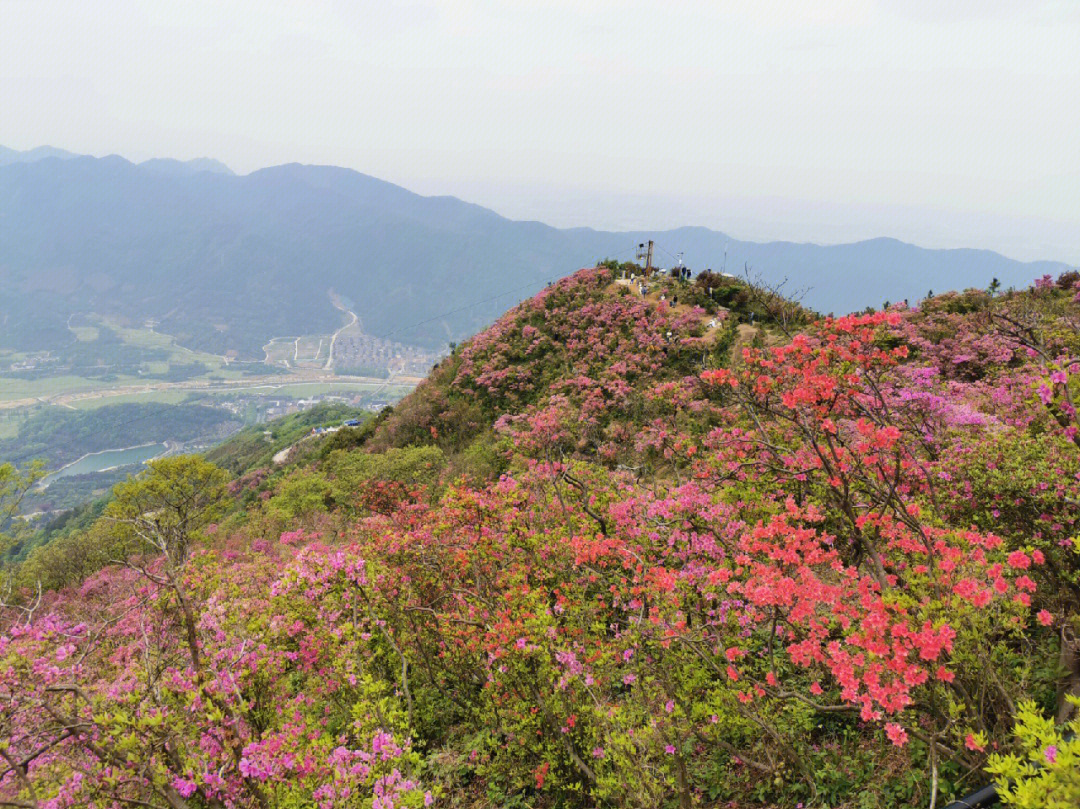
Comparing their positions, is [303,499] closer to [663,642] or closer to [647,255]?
[663,642]

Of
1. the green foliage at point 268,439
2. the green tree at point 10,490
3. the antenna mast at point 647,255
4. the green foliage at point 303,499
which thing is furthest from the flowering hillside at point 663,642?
the green foliage at point 268,439

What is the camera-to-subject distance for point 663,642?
6488mm

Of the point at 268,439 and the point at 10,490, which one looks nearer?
the point at 10,490

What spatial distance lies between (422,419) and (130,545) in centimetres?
1916

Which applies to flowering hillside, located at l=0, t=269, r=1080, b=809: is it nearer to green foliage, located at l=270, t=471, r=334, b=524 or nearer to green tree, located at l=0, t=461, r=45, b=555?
green foliage, located at l=270, t=471, r=334, b=524

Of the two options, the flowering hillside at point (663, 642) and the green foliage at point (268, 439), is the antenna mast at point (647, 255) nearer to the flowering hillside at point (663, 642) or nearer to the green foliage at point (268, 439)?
the flowering hillside at point (663, 642)

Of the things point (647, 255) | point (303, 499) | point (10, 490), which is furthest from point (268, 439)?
point (647, 255)

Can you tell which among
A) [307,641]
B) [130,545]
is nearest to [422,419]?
[130,545]

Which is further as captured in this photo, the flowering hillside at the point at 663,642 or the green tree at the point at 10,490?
the green tree at the point at 10,490

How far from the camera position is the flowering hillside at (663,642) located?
5016 mm

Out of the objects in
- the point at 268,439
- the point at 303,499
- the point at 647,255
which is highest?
the point at 647,255

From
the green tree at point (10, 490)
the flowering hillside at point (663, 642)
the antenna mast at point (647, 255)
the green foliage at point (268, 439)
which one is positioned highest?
the antenna mast at point (647, 255)

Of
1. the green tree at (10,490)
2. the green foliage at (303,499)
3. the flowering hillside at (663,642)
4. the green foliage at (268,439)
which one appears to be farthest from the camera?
the green foliage at (268,439)

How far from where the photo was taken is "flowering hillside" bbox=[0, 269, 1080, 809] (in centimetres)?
502
